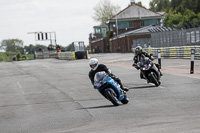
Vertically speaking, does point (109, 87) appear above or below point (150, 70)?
below

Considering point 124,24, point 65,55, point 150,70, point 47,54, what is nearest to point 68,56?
point 65,55

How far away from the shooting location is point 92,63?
10633 millimetres

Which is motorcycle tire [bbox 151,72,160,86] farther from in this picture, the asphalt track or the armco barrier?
the armco barrier

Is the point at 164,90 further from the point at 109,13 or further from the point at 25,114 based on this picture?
the point at 109,13

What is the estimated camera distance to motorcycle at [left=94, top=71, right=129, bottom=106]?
10.4 metres

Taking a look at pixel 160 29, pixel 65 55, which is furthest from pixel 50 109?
pixel 65 55

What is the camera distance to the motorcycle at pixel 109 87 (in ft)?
34.1

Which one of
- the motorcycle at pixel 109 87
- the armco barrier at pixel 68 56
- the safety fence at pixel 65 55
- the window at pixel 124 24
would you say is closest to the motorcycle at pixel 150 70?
the motorcycle at pixel 109 87

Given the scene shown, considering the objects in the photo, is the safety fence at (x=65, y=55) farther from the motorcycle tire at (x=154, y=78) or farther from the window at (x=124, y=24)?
the motorcycle tire at (x=154, y=78)

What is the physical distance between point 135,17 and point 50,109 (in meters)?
78.7

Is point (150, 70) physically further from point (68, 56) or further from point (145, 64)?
point (68, 56)

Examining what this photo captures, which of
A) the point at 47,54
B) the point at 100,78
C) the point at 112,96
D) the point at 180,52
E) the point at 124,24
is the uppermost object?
the point at 124,24

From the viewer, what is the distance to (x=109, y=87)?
10555 mm

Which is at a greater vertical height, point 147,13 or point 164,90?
point 147,13
